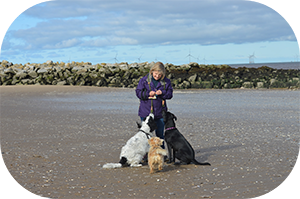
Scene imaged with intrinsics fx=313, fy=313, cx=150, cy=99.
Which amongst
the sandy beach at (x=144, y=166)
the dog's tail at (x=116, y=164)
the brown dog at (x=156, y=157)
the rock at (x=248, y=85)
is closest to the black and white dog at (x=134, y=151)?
the dog's tail at (x=116, y=164)

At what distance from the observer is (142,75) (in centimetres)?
2909

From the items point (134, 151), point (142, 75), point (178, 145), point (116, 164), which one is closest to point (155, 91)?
point (178, 145)

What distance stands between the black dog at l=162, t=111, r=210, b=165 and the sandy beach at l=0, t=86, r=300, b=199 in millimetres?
183

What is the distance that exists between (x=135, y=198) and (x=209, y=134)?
4.97m

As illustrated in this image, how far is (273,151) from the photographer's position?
7.33 metres

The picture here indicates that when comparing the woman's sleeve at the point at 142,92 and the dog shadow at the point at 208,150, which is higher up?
the woman's sleeve at the point at 142,92

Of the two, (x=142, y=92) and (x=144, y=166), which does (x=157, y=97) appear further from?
(x=144, y=166)

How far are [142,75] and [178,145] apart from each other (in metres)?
23.1

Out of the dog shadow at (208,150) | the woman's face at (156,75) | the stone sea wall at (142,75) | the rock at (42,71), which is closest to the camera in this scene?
the woman's face at (156,75)

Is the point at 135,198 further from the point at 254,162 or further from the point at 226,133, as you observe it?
the point at 226,133

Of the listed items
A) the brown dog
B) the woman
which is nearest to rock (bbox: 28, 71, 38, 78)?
the woman

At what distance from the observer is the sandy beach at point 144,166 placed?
5.12 m

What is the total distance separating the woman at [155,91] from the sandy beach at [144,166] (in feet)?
3.93

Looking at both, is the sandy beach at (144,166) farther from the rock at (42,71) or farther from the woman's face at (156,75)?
the rock at (42,71)
